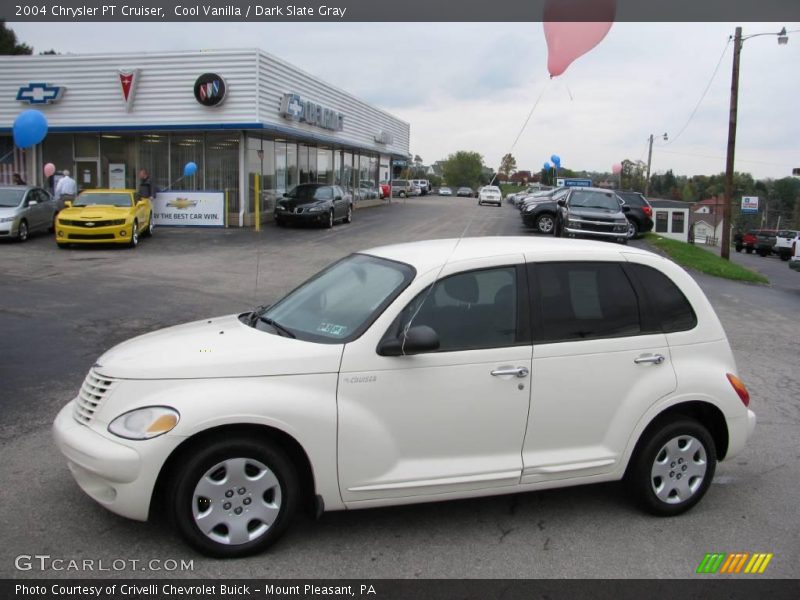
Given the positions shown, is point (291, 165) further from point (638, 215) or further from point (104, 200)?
point (638, 215)

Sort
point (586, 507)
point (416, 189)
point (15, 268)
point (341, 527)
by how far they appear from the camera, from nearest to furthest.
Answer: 1. point (341, 527)
2. point (586, 507)
3. point (15, 268)
4. point (416, 189)

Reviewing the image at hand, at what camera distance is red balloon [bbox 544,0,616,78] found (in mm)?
5820

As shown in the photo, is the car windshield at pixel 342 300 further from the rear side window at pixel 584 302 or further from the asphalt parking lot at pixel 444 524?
the asphalt parking lot at pixel 444 524

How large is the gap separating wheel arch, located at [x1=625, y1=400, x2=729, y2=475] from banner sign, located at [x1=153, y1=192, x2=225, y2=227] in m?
22.4

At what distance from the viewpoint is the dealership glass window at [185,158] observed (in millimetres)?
27500

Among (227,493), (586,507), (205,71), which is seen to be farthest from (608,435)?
(205,71)

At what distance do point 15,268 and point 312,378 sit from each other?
1393 centimetres

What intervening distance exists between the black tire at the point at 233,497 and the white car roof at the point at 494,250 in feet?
4.57

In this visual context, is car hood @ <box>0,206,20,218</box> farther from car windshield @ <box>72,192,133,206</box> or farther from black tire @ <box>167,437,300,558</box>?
black tire @ <box>167,437,300,558</box>

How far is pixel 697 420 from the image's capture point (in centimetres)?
479

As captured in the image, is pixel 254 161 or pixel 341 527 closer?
pixel 341 527

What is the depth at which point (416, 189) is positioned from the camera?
217 feet

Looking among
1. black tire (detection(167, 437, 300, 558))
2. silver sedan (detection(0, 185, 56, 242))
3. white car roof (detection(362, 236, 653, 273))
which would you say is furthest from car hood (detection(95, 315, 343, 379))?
silver sedan (detection(0, 185, 56, 242))
